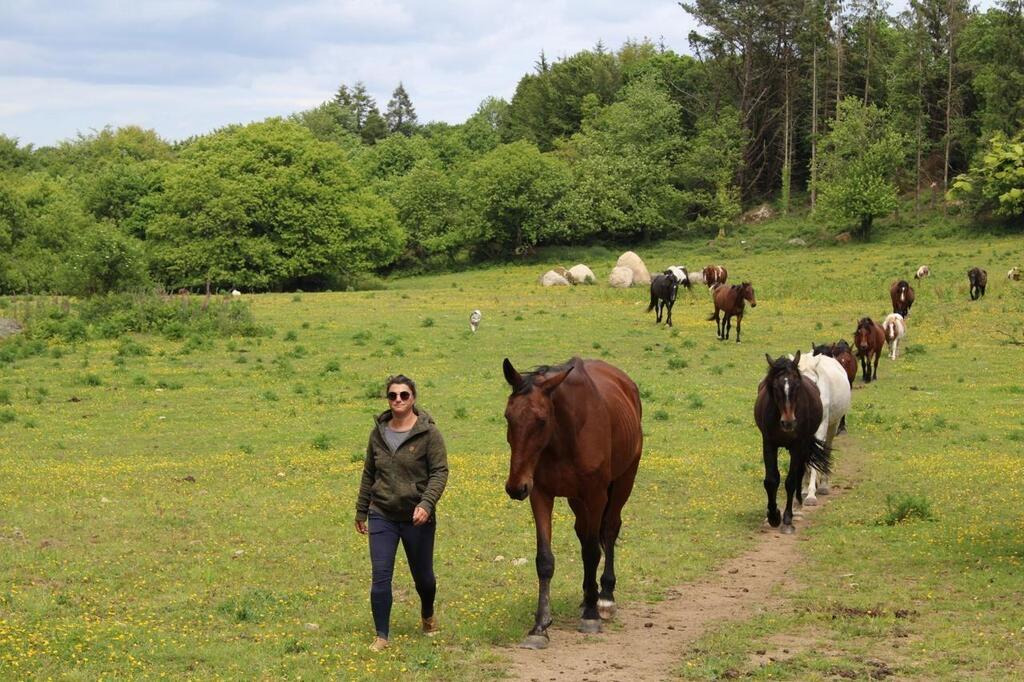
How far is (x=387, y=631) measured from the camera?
8828 millimetres

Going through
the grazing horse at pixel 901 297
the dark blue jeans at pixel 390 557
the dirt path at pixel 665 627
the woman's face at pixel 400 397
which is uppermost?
the grazing horse at pixel 901 297

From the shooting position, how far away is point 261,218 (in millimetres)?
64438

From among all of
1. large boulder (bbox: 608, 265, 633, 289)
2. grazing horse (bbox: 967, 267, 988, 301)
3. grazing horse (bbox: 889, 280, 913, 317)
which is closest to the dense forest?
large boulder (bbox: 608, 265, 633, 289)

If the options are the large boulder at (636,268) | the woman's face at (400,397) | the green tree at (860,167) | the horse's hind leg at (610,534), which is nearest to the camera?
the woman's face at (400,397)

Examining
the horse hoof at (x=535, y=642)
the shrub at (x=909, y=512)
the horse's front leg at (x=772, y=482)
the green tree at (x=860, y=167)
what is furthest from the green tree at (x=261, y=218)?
the horse hoof at (x=535, y=642)

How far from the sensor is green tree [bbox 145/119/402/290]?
6328 centimetres

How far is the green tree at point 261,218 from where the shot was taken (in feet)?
208

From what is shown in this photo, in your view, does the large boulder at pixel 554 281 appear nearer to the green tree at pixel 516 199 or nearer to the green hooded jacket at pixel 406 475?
the green tree at pixel 516 199

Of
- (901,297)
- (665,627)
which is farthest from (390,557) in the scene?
(901,297)

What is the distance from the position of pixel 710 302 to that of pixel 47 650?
1570 inches

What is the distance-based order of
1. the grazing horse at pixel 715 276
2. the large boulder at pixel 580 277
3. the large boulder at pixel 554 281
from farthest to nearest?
the large boulder at pixel 580 277 → the large boulder at pixel 554 281 → the grazing horse at pixel 715 276

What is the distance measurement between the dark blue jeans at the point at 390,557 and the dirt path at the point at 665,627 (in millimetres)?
919

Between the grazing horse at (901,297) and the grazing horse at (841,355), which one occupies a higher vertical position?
the grazing horse at (901,297)

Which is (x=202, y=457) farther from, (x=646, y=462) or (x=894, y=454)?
(x=894, y=454)
